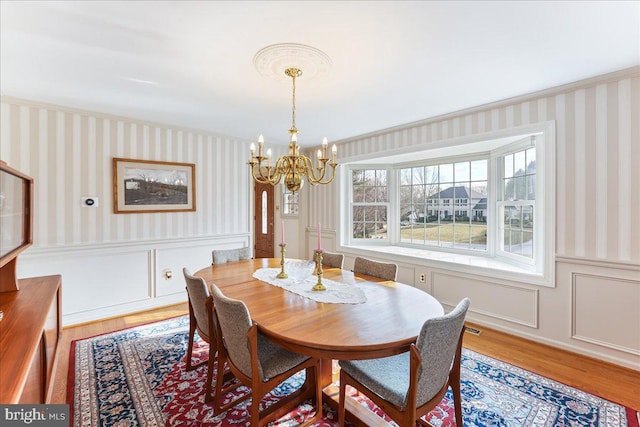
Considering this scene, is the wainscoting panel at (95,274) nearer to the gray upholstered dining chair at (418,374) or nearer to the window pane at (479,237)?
the gray upholstered dining chair at (418,374)

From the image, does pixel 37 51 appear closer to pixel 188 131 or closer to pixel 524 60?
pixel 188 131

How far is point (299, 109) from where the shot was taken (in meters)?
3.22

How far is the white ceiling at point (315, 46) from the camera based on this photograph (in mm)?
1596

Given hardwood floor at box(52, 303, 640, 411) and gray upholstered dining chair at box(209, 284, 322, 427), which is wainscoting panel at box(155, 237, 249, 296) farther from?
gray upholstered dining chair at box(209, 284, 322, 427)

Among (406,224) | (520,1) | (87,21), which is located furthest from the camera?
(406,224)

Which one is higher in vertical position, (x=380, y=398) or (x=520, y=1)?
(x=520, y=1)

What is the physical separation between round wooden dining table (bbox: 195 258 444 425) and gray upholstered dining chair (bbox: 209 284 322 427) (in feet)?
0.35

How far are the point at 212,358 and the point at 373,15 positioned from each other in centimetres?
238

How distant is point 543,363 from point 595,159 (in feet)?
5.92

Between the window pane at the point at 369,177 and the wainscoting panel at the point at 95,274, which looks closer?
the wainscoting panel at the point at 95,274

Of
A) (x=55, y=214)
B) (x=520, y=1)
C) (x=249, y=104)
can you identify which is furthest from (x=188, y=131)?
(x=520, y=1)

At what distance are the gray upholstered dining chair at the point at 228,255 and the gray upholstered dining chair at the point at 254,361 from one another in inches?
55.1

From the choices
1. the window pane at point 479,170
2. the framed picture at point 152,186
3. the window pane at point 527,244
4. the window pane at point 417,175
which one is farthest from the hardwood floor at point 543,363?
the window pane at point 417,175

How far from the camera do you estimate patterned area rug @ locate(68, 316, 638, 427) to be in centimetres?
180
